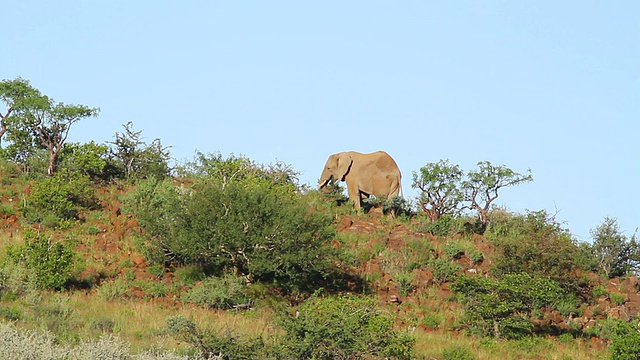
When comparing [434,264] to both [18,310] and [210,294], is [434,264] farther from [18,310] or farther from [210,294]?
[18,310]

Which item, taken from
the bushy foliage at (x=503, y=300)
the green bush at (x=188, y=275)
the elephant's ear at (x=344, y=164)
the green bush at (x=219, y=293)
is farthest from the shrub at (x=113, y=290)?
the elephant's ear at (x=344, y=164)

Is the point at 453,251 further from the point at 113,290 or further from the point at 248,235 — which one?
the point at 113,290

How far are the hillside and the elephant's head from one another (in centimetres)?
213

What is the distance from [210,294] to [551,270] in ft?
33.4

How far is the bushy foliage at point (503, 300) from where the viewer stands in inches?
998

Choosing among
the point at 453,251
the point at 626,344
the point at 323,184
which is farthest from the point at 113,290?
the point at 323,184

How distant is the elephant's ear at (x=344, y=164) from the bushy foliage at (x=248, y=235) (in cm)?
927

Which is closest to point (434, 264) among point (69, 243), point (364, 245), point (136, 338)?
point (364, 245)

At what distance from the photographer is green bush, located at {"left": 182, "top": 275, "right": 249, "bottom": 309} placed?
24.6m

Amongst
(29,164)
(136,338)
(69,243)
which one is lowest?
(136,338)

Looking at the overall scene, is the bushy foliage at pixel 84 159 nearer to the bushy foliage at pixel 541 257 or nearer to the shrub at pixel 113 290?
the shrub at pixel 113 290

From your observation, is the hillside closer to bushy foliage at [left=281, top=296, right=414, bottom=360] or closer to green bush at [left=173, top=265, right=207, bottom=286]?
green bush at [left=173, top=265, right=207, bottom=286]

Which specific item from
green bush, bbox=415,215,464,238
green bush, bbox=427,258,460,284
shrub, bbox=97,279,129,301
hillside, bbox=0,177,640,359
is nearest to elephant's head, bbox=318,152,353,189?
hillside, bbox=0,177,640,359

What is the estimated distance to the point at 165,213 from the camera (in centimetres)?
2827
